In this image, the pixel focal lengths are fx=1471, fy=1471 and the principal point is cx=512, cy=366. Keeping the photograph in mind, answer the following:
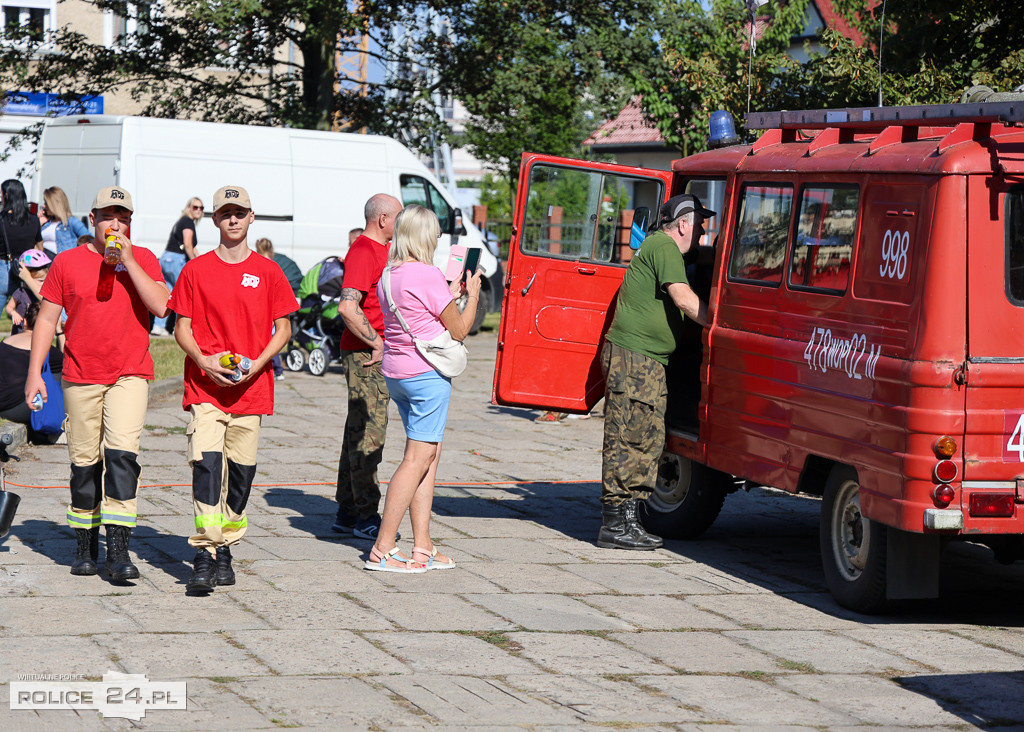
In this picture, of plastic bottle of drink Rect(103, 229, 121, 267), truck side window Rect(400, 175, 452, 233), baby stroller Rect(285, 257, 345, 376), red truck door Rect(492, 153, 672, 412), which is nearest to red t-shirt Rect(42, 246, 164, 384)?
plastic bottle of drink Rect(103, 229, 121, 267)

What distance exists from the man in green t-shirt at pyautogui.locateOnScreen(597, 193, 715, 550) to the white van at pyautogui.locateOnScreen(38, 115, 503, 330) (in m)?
11.0

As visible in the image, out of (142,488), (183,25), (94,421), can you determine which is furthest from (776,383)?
(183,25)

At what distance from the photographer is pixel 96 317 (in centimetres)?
715

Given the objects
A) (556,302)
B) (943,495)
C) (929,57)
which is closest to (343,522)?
(556,302)

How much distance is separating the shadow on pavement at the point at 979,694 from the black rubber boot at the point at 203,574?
3.14 metres

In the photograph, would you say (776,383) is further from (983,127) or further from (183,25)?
(183,25)

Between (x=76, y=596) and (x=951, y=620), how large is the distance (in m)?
4.12

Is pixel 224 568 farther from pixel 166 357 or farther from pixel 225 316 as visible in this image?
pixel 166 357

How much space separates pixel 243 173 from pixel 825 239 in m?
13.9

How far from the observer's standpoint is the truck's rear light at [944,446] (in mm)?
6289

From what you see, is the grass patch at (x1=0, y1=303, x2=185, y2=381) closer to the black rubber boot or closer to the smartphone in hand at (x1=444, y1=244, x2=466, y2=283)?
the smartphone in hand at (x1=444, y1=244, x2=466, y2=283)

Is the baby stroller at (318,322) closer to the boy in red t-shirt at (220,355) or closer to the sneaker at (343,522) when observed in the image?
the sneaker at (343,522)

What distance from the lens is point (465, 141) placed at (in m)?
31.3

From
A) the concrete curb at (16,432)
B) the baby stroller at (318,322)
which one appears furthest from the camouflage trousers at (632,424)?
the baby stroller at (318,322)
